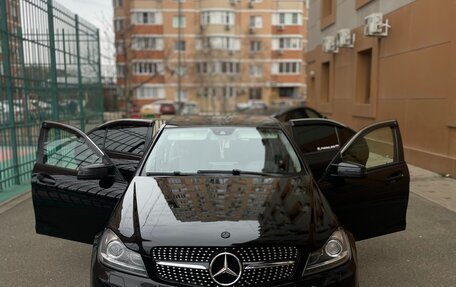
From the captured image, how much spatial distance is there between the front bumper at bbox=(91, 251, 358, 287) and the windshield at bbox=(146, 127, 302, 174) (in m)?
1.09

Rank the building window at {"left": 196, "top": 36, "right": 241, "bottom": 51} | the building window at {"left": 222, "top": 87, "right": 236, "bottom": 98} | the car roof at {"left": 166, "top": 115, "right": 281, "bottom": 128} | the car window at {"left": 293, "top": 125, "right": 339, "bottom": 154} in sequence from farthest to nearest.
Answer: the building window at {"left": 222, "top": 87, "right": 236, "bottom": 98} < the building window at {"left": 196, "top": 36, "right": 241, "bottom": 51} < the car window at {"left": 293, "top": 125, "right": 339, "bottom": 154} < the car roof at {"left": 166, "top": 115, "right": 281, "bottom": 128}

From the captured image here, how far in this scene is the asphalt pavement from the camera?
163 inches

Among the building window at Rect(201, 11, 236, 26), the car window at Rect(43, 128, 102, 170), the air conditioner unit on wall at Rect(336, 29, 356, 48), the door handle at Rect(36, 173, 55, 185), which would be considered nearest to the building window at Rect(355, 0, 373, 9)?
the air conditioner unit on wall at Rect(336, 29, 356, 48)

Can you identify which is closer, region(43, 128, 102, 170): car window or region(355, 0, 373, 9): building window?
region(43, 128, 102, 170): car window

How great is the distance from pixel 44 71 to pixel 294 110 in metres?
6.10

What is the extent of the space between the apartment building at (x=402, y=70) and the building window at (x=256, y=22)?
44584mm

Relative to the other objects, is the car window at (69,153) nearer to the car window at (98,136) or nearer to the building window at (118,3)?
the car window at (98,136)

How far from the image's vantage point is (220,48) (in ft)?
188

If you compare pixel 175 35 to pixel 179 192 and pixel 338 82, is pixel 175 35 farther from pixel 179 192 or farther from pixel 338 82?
pixel 179 192

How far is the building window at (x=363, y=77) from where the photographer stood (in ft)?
46.2

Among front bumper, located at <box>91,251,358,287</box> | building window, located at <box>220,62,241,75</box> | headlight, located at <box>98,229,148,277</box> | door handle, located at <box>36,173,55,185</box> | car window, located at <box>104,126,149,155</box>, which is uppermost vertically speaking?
building window, located at <box>220,62,241,75</box>

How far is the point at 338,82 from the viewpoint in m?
16.2

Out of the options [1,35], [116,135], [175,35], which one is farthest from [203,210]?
[175,35]

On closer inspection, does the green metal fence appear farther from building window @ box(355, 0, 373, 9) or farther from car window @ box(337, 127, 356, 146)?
building window @ box(355, 0, 373, 9)
